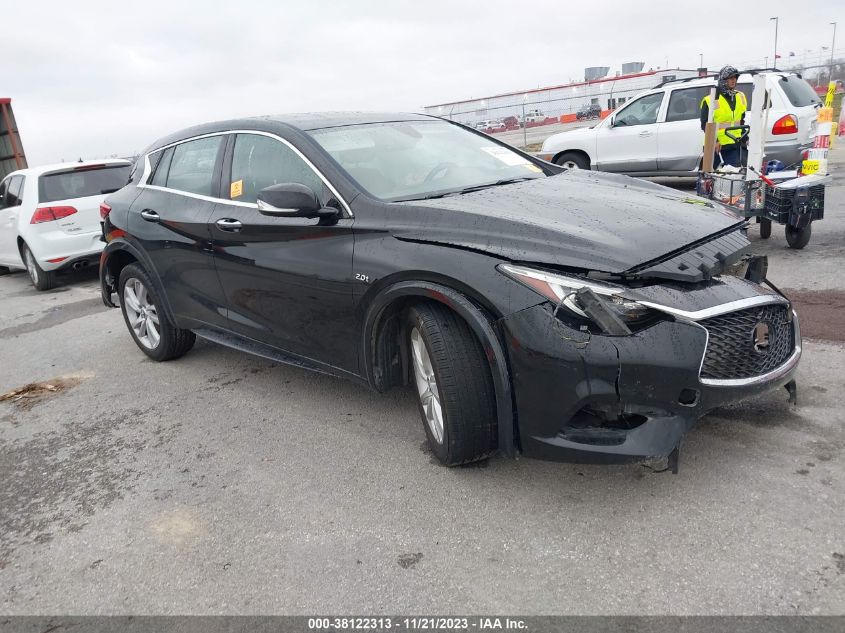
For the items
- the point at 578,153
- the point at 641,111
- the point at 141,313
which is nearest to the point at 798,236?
the point at 641,111

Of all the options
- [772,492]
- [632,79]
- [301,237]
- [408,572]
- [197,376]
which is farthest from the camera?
[632,79]

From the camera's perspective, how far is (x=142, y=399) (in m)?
4.61

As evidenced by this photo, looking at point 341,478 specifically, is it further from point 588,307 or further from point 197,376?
point 197,376

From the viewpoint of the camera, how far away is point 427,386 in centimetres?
321

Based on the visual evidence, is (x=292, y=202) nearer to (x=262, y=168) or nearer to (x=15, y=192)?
(x=262, y=168)

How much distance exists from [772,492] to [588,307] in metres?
1.11

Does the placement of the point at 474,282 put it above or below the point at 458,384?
above

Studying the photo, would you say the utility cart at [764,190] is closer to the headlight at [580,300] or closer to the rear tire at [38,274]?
the headlight at [580,300]

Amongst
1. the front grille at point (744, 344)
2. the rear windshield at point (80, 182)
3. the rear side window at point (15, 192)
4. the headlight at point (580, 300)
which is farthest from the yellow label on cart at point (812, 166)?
the rear side window at point (15, 192)

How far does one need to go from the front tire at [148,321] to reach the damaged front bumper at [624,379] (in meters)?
3.27

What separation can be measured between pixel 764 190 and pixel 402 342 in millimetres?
4637

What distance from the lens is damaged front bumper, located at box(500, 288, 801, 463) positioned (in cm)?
252

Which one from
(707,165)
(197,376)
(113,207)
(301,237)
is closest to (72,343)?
(113,207)

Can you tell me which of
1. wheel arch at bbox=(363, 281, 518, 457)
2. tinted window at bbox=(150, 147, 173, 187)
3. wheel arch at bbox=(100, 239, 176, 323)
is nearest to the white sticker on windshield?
wheel arch at bbox=(363, 281, 518, 457)
